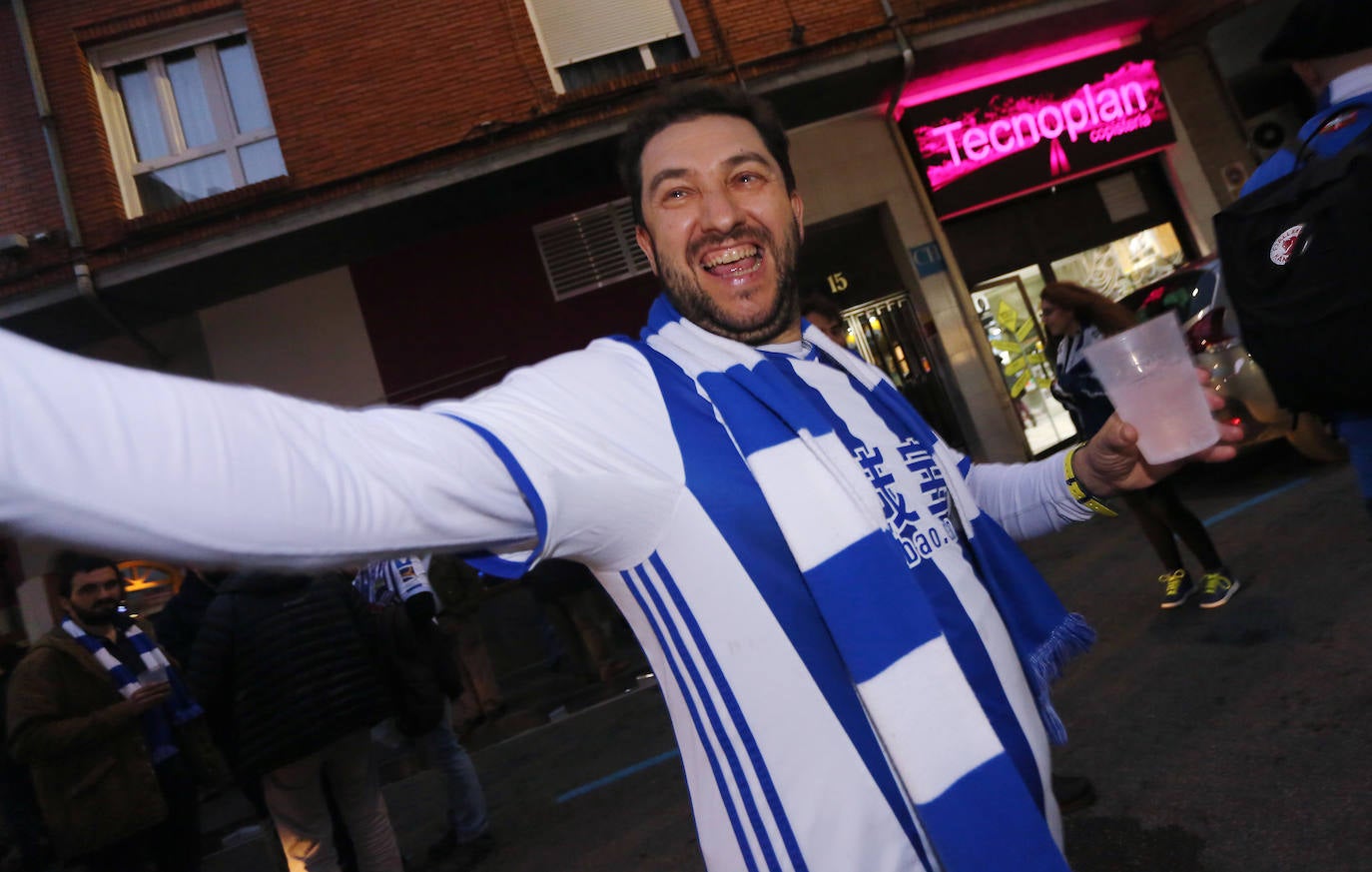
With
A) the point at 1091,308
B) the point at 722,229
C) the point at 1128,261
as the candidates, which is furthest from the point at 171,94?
the point at 1128,261

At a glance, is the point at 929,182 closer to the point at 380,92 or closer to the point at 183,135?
the point at 380,92

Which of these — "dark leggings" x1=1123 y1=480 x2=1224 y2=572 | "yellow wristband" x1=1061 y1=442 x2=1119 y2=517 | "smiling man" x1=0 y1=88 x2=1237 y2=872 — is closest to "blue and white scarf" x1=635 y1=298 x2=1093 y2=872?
"smiling man" x1=0 y1=88 x2=1237 y2=872

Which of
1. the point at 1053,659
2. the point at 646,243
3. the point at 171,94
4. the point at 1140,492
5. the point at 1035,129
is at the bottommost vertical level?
the point at 1140,492

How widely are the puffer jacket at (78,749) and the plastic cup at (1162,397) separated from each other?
4078mm

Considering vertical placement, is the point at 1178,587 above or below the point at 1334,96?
below

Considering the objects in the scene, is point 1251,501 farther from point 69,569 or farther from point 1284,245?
point 69,569

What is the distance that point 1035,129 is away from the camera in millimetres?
10188

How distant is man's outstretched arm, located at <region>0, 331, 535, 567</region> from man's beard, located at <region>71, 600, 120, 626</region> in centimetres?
382

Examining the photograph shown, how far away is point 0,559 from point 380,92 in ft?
23.3

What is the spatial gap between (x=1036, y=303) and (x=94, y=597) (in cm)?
1051

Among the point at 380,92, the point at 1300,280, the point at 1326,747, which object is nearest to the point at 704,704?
the point at 1300,280

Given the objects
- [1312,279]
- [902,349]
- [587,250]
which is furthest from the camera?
[902,349]

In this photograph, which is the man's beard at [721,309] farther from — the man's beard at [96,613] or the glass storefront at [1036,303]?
the glass storefront at [1036,303]

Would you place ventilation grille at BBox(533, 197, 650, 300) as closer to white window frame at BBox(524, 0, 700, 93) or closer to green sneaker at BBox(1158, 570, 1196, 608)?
white window frame at BBox(524, 0, 700, 93)
